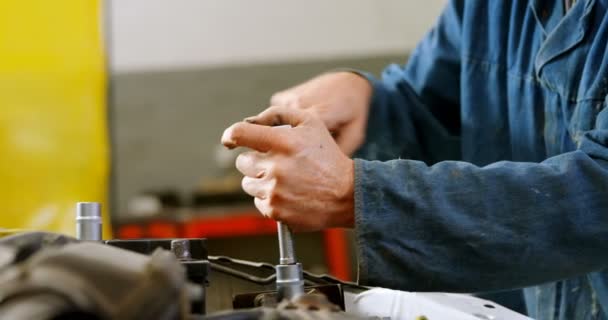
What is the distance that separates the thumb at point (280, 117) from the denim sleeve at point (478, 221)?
0.22 feet

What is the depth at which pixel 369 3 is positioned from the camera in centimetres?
261

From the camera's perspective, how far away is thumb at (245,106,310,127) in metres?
0.53

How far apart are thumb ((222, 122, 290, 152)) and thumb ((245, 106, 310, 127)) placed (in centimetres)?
3

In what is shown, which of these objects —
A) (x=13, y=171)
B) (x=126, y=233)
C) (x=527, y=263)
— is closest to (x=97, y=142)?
(x=13, y=171)

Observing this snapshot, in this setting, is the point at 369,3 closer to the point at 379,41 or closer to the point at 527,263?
the point at 379,41

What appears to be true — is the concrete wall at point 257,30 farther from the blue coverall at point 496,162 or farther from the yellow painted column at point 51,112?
the blue coverall at point 496,162

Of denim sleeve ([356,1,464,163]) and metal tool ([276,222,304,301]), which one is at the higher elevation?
denim sleeve ([356,1,464,163])

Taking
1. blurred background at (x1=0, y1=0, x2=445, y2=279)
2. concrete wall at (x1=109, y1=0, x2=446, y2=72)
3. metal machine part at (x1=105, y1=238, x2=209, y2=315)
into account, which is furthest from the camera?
concrete wall at (x1=109, y1=0, x2=446, y2=72)

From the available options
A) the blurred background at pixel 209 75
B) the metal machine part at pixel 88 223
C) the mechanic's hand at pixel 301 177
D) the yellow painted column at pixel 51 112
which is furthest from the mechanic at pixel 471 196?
the blurred background at pixel 209 75

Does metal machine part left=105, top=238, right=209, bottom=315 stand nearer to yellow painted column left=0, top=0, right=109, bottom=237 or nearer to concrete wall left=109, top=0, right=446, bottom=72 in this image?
yellow painted column left=0, top=0, right=109, bottom=237

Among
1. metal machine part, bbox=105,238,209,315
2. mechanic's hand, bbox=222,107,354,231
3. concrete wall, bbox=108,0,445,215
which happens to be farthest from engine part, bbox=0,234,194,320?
concrete wall, bbox=108,0,445,215

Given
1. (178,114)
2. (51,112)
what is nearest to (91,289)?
(51,112)

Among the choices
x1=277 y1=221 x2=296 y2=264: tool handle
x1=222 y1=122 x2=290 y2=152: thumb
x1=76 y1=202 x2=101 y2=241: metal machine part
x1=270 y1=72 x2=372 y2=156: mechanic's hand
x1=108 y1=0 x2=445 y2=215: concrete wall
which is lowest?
x1=277 y1=221 x2=296 y2=264: tool handle

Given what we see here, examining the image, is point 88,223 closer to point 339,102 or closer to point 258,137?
point 258,137
